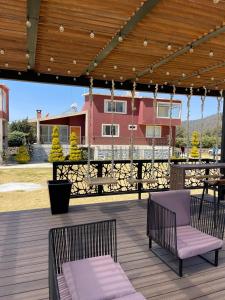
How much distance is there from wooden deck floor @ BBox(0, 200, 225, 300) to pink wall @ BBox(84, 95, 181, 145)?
53.4 feet

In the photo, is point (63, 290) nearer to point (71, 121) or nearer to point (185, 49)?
point (185, 49)

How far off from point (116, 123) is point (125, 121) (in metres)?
0.84

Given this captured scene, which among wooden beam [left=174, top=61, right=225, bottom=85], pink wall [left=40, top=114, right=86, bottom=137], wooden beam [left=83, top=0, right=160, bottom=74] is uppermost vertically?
pink wall [left=40, top=114, right=86, bottom=137]

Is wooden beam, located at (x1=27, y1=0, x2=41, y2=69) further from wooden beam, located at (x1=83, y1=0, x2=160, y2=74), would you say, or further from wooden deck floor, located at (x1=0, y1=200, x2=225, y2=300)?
wooden deck floor, located at (x1=0, y1=200, x2=225, y2=300)

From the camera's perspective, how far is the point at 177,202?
3852mm

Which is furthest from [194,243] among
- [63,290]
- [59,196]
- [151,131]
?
[151,131]

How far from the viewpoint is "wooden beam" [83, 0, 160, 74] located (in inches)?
100

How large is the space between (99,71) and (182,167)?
2789 millimetres

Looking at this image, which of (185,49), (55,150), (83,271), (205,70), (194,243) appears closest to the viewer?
(83,271)

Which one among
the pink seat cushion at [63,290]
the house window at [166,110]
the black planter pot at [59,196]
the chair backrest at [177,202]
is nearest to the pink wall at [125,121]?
the house window at [166,110]

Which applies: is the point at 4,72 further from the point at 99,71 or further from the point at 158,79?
the point at 158,79

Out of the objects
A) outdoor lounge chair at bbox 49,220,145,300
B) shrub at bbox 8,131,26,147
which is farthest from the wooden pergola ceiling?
shrub at bbox 8,131,26,147

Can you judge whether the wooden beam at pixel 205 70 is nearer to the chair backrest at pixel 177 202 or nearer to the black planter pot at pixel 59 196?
the chair backrest at pixel 177 202

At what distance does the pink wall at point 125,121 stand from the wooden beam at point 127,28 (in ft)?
54.0
